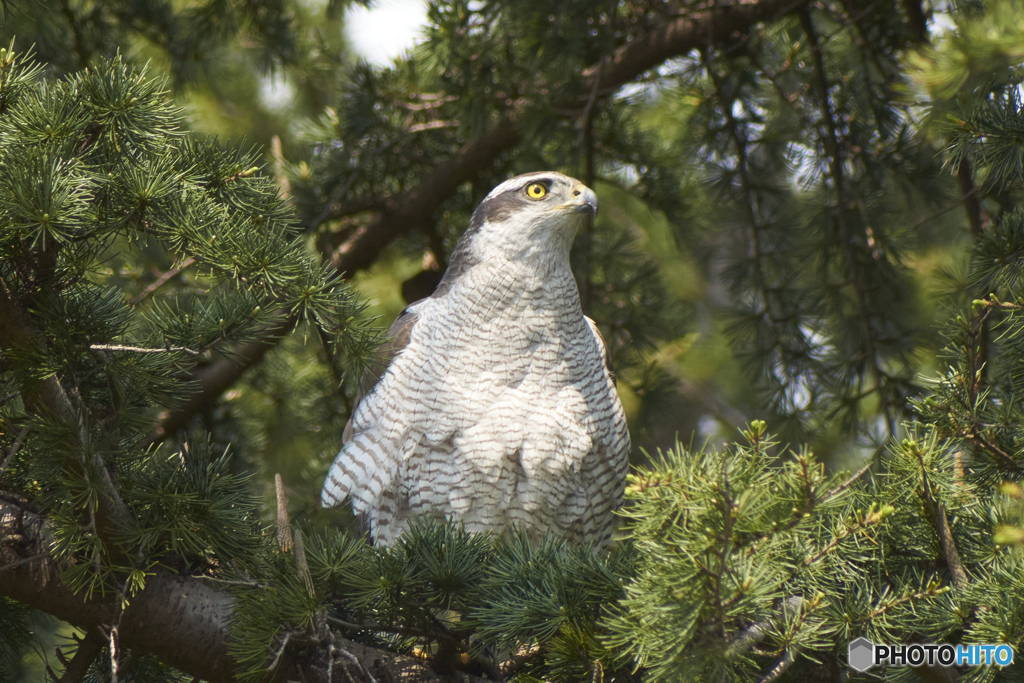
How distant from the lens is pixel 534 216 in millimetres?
3422

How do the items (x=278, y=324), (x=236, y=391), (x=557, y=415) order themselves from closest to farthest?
1. (x=278, y=324)
2. (x=557, y=415)
3. (x=236, y=391)

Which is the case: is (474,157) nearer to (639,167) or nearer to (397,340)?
(639,167)

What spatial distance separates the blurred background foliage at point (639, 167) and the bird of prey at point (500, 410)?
672 millimetres

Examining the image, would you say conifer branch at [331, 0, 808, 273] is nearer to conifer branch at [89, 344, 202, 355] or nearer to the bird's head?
the bird's head

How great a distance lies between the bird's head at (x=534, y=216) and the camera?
3.41 metres


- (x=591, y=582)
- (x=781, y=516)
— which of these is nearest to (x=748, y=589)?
(x=781, y=516)

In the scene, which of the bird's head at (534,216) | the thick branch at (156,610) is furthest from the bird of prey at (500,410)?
the thick branch at (156,610)

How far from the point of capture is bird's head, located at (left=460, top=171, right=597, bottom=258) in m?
3.41

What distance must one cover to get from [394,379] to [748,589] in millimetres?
1891

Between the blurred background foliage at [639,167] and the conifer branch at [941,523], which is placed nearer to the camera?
the conifer branch at [941,523]

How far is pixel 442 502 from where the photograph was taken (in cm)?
314

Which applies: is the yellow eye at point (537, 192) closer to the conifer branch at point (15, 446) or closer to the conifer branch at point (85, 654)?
the conifer branch at point (15, 446)

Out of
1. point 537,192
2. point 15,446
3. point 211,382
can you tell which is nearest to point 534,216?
point 537,192

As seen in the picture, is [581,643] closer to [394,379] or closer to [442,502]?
[442,502]
